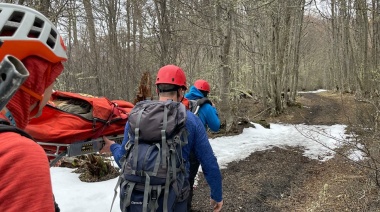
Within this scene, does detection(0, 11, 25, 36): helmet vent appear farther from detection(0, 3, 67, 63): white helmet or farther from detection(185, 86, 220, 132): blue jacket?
detection(185, 86, 220, 132): blue jacket

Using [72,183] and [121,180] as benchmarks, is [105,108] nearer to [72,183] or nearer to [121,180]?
[121,180]

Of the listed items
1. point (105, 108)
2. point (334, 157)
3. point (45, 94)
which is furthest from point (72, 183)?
point (334, 157)

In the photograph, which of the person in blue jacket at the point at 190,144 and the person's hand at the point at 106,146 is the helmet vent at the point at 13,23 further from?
the person's hand at the point at 106,146

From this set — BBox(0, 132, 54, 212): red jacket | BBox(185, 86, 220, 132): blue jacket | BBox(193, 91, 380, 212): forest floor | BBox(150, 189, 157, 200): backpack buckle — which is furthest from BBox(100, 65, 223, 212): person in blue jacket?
BBox(193, 91, 380, 212): forest floor

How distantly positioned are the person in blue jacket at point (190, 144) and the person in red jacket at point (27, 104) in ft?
5.03

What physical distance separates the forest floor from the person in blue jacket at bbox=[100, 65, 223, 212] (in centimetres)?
245

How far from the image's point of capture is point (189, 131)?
264 centimetres

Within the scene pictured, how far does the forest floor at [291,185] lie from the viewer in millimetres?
5180

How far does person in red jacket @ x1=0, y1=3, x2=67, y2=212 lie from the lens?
2.54 feet

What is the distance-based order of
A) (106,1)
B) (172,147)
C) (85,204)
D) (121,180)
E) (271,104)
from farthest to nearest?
Result: (271,104) < (106,1) < (85,204) < (121,180) < (172,147)

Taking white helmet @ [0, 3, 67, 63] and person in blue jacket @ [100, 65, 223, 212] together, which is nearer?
white helmet @ [0, 3, 67, 63]

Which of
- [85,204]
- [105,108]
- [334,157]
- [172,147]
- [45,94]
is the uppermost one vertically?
[45,94]

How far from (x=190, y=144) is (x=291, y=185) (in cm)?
450

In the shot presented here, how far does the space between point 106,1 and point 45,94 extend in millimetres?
12653
